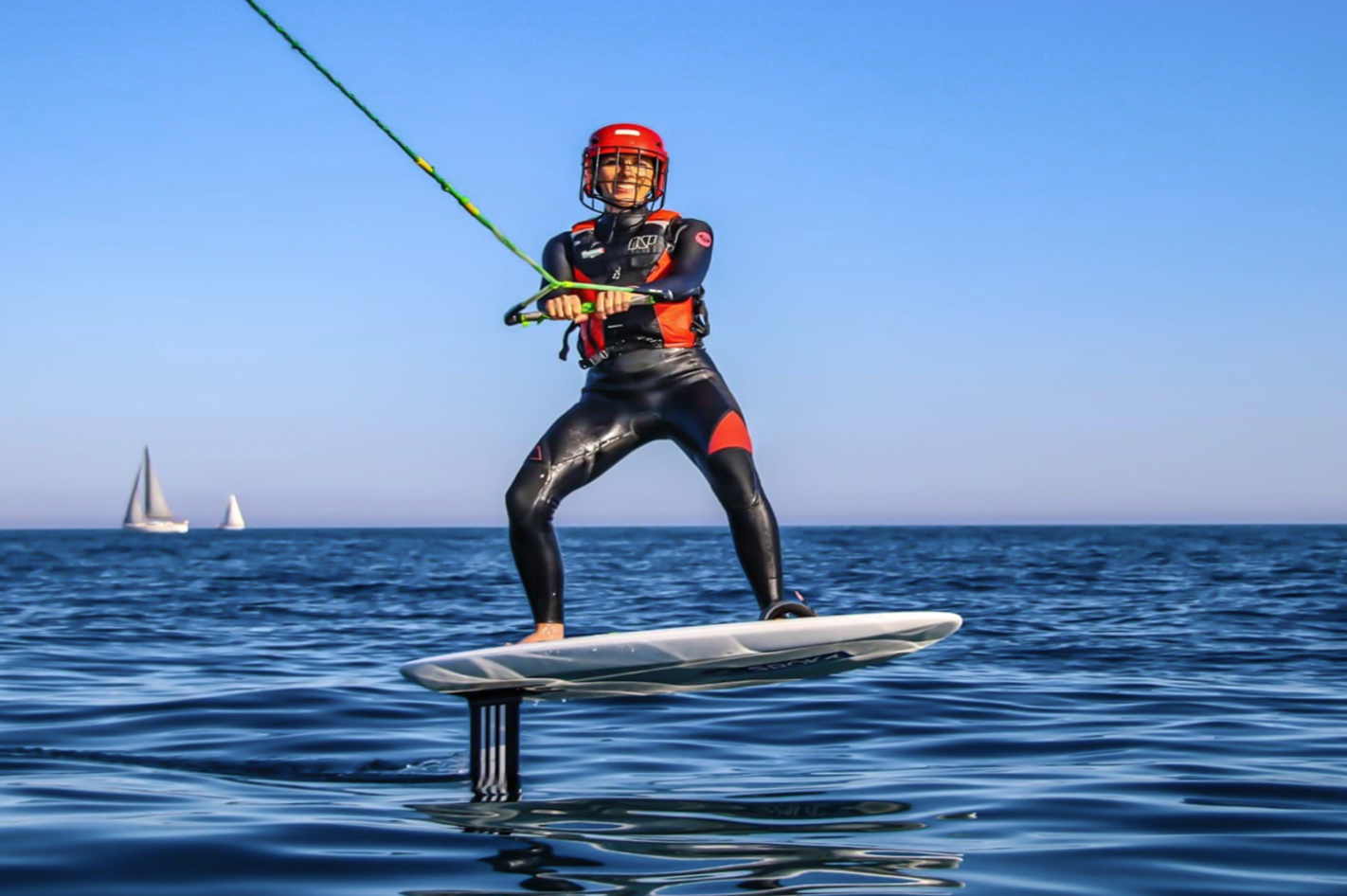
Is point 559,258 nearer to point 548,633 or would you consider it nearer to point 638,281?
point 638,281

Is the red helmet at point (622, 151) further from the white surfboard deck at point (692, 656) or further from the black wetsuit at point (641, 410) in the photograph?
the white surfboard deck at point (692, 656)

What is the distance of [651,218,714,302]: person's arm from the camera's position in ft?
22.6

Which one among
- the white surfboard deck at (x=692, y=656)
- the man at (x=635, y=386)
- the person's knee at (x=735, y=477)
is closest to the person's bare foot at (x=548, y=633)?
the man at (x=635, y=386)

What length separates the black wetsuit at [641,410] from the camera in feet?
22.8

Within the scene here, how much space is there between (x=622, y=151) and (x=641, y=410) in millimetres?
1277

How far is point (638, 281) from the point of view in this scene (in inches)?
276

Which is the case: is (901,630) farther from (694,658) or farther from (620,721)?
(620,721)

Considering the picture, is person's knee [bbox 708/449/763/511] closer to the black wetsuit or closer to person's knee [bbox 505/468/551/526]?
the black wetsuit

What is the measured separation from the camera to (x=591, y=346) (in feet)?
23.6

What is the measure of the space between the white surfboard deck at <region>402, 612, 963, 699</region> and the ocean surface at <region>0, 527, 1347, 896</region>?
25.6 inches

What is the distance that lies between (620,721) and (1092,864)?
5.26 meters

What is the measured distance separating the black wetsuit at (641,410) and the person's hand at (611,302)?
353 mm

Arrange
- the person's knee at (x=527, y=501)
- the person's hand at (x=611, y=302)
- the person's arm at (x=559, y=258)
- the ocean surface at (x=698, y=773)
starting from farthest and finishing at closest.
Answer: the person's arm at (x=559, y=258), the person's knee at (x=527, y=501), the person's hand at (x=611, y=302), the ocean surface at (x=698, y=773)

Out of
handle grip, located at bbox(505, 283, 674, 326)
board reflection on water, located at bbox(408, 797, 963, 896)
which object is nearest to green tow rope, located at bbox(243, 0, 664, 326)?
handle grip, located at bbox(505, 283, 674, 326)
